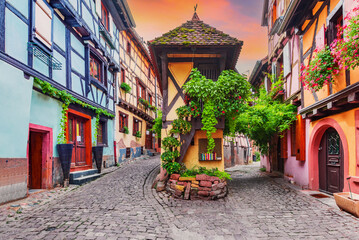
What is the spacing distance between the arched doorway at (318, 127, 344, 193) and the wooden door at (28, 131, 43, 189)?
8.11 meters

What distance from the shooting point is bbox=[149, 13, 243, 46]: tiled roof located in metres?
6.91

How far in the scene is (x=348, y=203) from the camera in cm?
456

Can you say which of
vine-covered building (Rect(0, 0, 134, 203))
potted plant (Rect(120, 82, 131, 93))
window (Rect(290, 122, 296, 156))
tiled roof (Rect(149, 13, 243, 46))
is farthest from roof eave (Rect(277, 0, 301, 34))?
potted plant (Rect(120, 82, 131, 93))

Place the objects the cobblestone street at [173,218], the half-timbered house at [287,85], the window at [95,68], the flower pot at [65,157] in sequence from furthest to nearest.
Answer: the window at [95,68], the half-timbered house at [287,85], the flower pot at [65,157], the cobblestone street at [173,218]

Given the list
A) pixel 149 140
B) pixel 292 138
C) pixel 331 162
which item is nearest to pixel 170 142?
pixel 331 162

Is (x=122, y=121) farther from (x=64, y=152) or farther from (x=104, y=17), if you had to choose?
(x=64, y=152)

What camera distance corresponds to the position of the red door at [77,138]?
328 inches

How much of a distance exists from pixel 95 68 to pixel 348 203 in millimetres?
9730

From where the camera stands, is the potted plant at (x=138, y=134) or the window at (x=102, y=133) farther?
the potted plant at (x=138, y=134)

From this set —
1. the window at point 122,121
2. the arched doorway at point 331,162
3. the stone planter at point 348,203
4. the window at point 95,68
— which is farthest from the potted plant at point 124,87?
the stone planter at point 348,203

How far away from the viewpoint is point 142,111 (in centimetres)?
1662

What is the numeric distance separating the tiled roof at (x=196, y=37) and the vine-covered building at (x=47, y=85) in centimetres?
300

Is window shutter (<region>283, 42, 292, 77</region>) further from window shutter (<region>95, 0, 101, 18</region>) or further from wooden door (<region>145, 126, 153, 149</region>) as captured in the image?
wooden door (<region>145, 126, 153, 149</region>)

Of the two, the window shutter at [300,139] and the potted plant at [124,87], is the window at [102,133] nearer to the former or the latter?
the potted plant at [124,87]
